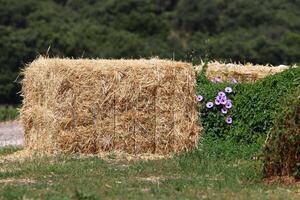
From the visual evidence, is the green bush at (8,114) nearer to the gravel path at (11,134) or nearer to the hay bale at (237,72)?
the gravel path at (11,134)

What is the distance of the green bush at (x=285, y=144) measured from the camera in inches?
377

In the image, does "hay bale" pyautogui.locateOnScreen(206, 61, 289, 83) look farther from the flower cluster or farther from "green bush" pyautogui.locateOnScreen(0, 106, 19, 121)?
"green bush" pyautogui.locateOnScreen(0, 106, 19, 121)

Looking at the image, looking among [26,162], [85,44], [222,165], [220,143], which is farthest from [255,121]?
[85,44]

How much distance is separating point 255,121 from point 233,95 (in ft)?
2.34

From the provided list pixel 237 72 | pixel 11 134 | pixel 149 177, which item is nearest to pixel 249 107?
pixel 237 72

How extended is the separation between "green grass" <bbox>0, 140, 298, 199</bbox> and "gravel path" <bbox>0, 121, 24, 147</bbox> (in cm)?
453

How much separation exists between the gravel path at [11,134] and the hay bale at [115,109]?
122 inches

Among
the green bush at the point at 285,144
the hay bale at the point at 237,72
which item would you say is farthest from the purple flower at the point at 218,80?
the green bush at the point at 285,144

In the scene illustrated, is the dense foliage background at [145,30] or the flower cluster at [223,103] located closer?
the flower cluster at [223,103]

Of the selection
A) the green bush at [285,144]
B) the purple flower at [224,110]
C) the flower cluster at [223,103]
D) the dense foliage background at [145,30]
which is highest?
the dense foliage background at [145,30]

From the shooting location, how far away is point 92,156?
39.5ft

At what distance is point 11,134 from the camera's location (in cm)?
1845

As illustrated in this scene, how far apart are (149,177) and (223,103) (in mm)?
2901

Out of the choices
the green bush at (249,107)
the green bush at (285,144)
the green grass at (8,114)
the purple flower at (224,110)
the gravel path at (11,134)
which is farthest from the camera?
the green grass at (8,114)
